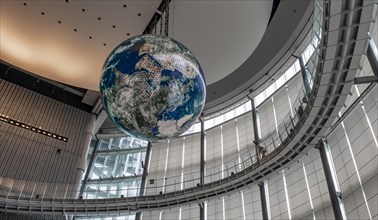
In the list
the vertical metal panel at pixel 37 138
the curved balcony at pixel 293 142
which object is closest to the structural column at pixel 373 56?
the curved balcony at pixel 293 142

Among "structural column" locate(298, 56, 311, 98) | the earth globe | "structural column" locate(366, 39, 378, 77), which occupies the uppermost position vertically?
"structural column" locate(298, 56, 311, 98)

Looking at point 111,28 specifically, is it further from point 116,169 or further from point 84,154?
point 116,169

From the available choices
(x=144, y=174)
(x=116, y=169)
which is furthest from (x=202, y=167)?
(x=116, y=169)

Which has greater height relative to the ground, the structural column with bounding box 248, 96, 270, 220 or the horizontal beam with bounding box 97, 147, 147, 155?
the horizontal beam with bounding box 97, 147, 147, 155

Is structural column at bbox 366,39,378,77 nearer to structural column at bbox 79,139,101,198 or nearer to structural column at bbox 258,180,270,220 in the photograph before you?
structural column at bbox 258,180,270,220

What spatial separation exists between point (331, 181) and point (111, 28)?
11.4 meters

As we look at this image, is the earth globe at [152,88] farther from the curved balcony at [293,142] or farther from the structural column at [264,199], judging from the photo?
the structural column at [264,199]

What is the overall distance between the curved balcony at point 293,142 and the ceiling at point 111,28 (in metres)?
4.21

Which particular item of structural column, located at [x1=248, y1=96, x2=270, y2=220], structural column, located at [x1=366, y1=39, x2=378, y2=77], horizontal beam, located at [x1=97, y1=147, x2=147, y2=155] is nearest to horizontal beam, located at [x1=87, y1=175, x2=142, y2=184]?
horizontal beam, located at [x1=97, y1=147, x2=147, y2=155]

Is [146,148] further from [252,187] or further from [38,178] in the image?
[252,187]

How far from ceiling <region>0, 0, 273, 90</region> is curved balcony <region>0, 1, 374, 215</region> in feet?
13.8

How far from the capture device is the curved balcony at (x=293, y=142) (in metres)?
9.02

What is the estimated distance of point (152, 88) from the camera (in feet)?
18.6

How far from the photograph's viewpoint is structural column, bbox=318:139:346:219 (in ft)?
38.1
